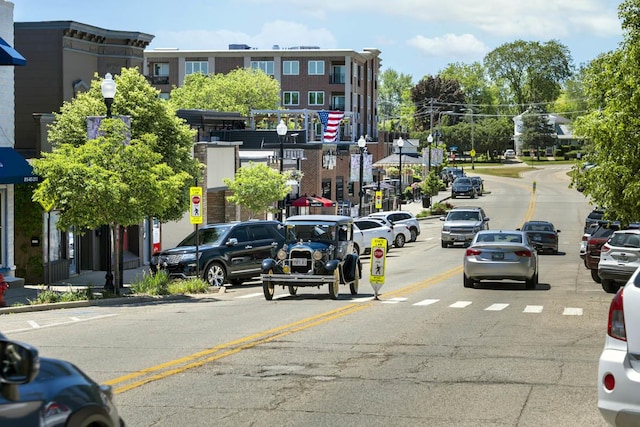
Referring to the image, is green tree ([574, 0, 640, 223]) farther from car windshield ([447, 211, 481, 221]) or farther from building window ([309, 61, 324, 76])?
building window ([309, 61, 324, 76])

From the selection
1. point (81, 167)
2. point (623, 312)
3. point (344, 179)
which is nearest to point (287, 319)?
point (81, 167)

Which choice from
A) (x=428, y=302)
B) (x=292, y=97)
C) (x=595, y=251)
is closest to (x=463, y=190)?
(x=292, y=97)

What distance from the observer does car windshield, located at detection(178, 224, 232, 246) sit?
102 ft

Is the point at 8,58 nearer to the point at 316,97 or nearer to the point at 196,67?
the point at 316,97

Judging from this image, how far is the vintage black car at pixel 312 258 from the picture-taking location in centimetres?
2442

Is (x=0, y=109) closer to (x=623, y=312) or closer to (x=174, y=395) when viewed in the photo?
(x=174, y=395)

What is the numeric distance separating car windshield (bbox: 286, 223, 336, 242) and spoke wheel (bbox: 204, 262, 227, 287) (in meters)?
5.87

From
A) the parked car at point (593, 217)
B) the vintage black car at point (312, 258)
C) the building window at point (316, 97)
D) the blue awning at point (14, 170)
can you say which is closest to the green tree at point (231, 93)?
the building window at point (316, 97)

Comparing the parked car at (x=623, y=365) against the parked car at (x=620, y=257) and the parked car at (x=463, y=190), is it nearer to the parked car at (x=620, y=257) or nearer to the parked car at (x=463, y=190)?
the parked car at (x=620, y=257)

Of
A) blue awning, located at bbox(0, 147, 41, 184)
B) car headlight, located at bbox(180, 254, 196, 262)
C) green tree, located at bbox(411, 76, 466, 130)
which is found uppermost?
green tree, located at bbox(411, 76, 466, 130)

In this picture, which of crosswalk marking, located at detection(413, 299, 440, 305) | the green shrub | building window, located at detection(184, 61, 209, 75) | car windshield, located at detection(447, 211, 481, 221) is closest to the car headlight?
the green shrub

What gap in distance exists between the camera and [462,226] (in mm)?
51250

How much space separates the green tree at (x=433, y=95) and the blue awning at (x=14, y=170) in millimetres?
137894

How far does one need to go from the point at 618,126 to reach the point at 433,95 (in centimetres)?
14071
